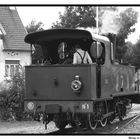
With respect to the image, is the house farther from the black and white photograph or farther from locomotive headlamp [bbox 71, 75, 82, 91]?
locomotive headlamp [bbox 71, 75, 82, 91]

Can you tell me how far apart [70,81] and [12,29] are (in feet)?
45.5

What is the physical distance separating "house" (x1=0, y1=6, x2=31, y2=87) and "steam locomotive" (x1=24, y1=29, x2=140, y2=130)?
912 centimetres

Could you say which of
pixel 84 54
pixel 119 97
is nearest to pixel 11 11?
pixel 119 97

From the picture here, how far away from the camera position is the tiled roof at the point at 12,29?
2253 centimetres

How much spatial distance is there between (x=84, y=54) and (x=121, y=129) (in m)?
2.29

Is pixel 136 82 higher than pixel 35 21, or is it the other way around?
pixel 35 21

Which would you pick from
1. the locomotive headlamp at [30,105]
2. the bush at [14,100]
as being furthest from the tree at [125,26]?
the locomotive headlamp at [30,105]

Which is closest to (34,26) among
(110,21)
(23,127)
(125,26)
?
(125,26)

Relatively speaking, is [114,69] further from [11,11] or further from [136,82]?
[11,11]

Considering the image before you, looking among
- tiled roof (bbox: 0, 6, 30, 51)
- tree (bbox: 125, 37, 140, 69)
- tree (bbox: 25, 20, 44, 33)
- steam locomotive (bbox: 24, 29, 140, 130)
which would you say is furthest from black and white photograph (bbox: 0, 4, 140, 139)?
tree (bbox: 25, 20, 44, 33)

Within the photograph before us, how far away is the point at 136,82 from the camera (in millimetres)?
16453

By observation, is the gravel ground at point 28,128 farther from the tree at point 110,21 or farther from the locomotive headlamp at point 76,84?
the tree at point 110,21

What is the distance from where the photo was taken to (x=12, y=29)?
23906mm

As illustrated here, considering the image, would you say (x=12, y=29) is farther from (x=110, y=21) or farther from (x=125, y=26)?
(x=110, y=21)
